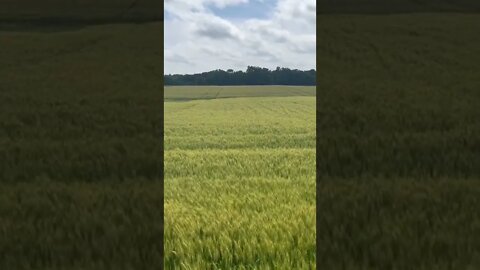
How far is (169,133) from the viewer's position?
42.0 ft
